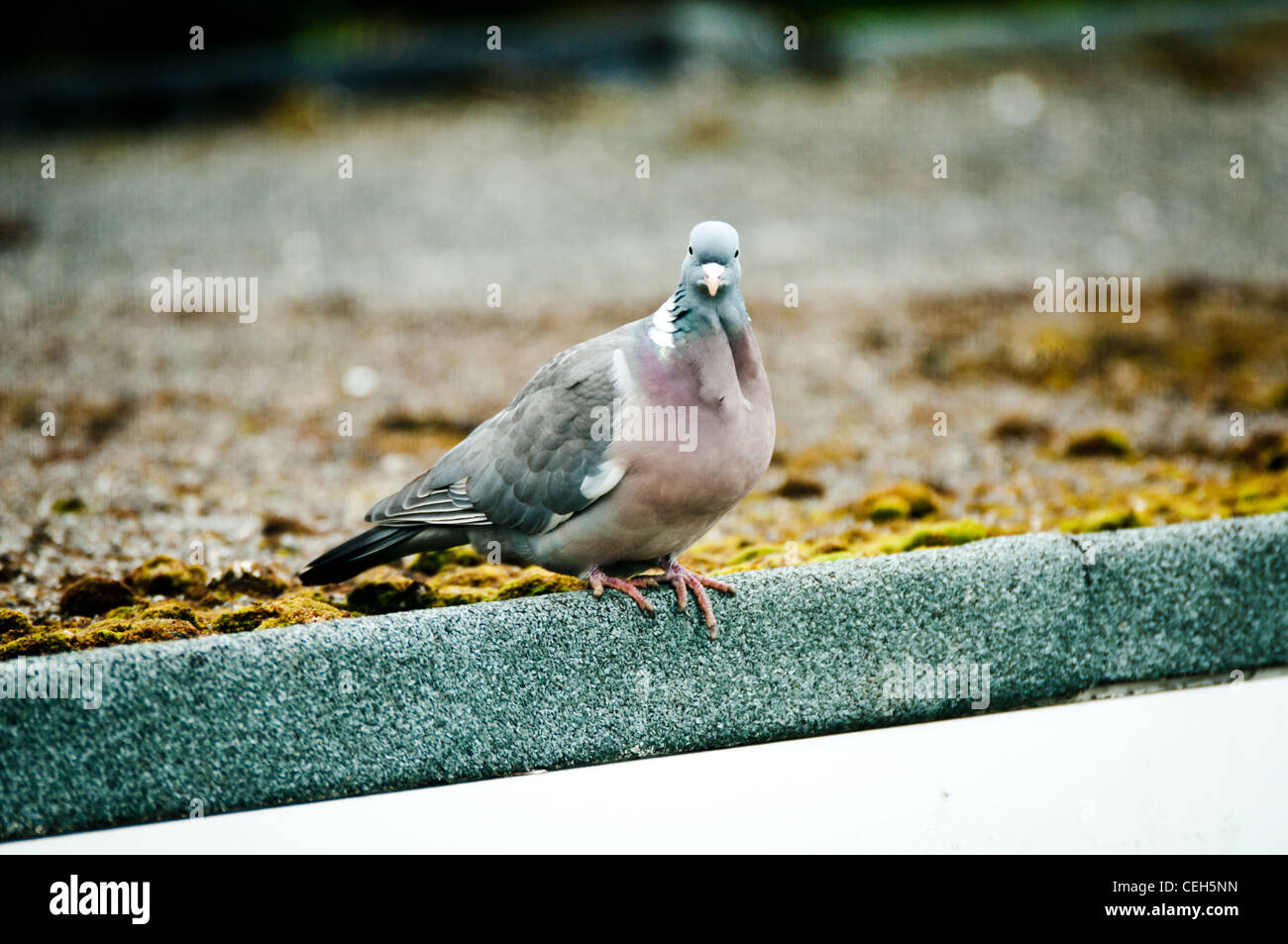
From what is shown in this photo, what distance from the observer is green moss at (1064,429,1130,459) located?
5940mm

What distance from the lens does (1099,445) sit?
5.97 m

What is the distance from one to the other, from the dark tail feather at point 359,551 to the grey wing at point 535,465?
45 mm

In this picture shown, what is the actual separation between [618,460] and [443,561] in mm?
1418

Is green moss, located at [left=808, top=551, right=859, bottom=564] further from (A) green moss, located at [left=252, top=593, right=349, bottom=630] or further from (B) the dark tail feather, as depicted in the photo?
(A) green moss, located at [left=252, top=593, right=349, bottom=630]

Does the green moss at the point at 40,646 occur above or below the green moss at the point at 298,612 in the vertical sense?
below

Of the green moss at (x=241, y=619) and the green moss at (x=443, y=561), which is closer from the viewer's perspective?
the green moss at (x=241, y=619)

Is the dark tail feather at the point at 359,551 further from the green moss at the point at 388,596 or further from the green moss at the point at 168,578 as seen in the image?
the green moss at the point at 168,578

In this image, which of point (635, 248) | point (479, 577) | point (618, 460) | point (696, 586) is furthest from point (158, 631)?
point (635, 248)

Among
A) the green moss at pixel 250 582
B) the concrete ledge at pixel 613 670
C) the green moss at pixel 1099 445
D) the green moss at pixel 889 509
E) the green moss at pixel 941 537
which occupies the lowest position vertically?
the concrete ledge at pixel 613 670

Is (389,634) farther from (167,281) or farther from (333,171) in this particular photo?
(333,171)

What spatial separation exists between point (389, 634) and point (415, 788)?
39 cm

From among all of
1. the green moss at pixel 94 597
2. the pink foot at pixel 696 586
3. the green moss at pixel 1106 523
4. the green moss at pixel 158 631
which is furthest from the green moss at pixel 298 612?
the green moss at pixel 1106 523

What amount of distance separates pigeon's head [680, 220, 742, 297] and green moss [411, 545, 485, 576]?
1679 mm

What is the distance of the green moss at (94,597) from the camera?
423 centimetres
